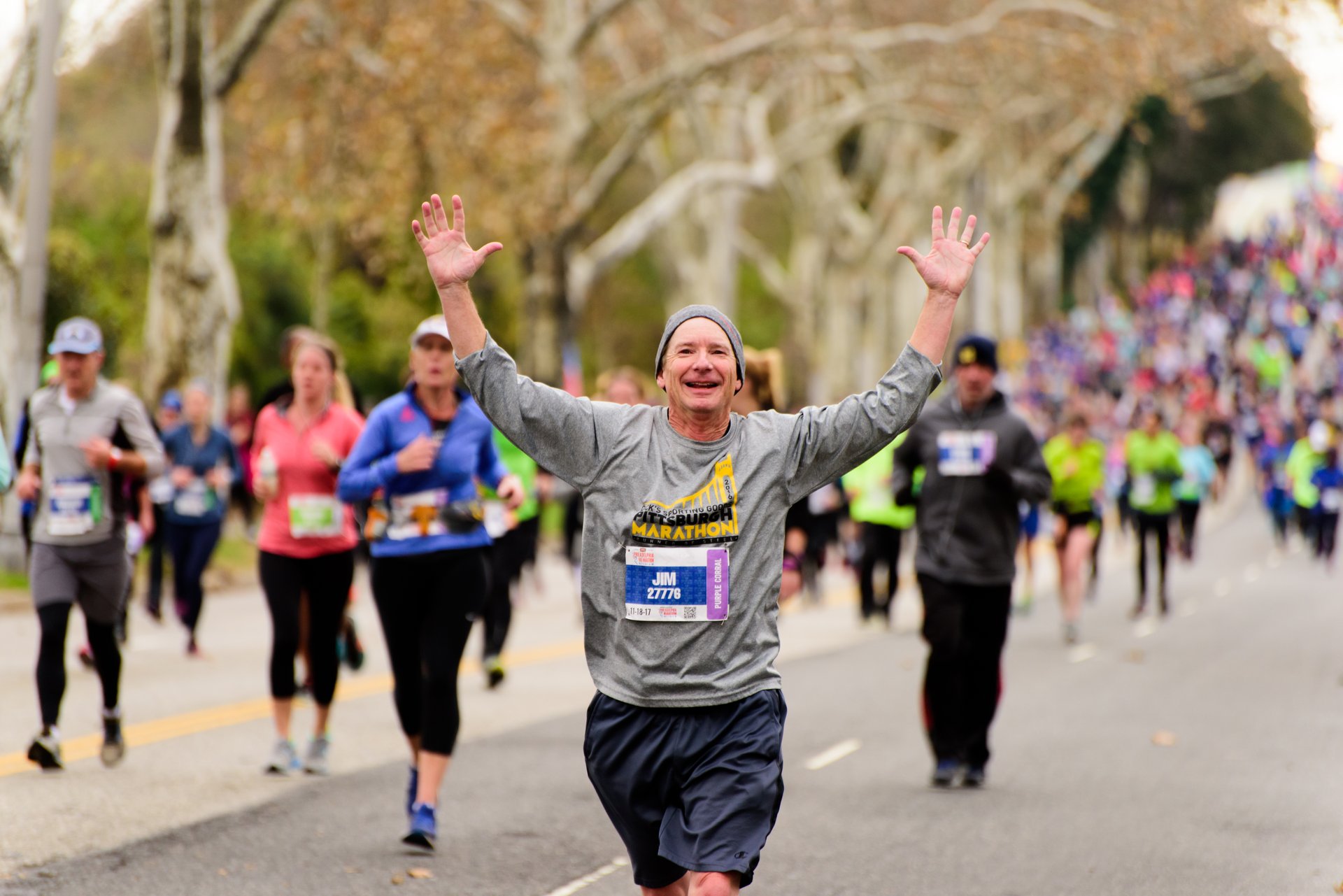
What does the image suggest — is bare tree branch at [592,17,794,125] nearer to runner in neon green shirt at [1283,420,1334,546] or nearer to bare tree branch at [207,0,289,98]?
bare tree branch at [207,0,289,98]

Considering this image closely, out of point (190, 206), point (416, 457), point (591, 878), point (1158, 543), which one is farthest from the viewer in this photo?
point (190, 206)

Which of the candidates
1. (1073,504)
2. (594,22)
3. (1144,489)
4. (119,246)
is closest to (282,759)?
(1073,504)

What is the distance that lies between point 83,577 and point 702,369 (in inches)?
188

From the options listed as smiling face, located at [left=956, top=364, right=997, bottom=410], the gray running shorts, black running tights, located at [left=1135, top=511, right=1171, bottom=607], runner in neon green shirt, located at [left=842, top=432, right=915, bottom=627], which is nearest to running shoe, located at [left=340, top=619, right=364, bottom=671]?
the gray running shorts

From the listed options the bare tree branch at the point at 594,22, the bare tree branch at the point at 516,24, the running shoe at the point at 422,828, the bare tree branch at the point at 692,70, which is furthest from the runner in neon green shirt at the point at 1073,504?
the bare tree branch at the point at 516,24

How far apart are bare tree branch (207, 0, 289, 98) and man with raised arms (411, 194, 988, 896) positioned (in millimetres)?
16080

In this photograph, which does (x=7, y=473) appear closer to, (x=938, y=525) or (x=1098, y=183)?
(x=938, y=525)

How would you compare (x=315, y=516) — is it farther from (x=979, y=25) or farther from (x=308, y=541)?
(x=979, y=25)

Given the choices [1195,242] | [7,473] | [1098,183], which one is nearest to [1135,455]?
[7,473]

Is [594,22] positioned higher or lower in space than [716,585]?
higher

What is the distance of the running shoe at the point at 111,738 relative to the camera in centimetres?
845

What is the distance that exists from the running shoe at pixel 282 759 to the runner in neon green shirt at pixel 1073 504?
8.31 m

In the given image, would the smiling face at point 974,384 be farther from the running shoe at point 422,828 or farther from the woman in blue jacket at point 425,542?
the running shoe at point 422,828

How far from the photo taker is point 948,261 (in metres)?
4.73
